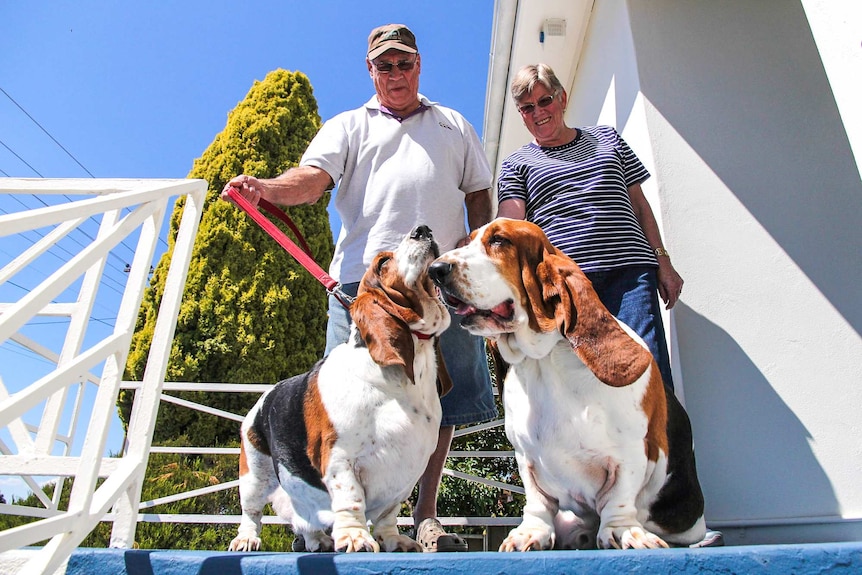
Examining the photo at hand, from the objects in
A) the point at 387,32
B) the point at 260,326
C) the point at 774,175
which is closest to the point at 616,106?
the point at 774,175

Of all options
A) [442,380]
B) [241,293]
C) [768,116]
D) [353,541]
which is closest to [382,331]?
[442,380]

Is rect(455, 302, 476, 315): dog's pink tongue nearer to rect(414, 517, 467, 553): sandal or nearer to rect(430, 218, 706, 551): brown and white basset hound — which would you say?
rect(430, 218, 706, 551): brown and white basset hound

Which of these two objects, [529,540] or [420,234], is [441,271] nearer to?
[420,234]

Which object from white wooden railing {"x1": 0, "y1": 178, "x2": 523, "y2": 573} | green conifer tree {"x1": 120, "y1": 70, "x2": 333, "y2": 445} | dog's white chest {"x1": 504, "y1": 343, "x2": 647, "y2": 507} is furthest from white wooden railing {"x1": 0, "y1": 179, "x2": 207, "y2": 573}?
green conifer tree {"x1": 120, "y1": 70, "x2": 333, "y2": 445}

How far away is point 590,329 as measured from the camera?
1944 millimetres

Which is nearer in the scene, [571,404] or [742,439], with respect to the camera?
[571,404]

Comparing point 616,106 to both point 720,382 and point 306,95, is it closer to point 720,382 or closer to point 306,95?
point 720,382

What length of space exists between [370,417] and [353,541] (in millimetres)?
426

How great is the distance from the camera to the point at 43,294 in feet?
5.00

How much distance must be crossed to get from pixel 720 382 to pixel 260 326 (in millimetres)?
7925

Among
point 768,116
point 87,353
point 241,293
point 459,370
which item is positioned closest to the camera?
point 87,353

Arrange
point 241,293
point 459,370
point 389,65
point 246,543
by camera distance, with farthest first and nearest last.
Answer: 1. point 241,293
2. point 389,65
3. point 459,370
4. point 246,543

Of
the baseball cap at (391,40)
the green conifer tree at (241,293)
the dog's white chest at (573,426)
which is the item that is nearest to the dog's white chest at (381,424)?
the dog's white chest at (573,426)

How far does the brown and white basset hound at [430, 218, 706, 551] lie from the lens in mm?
1930
